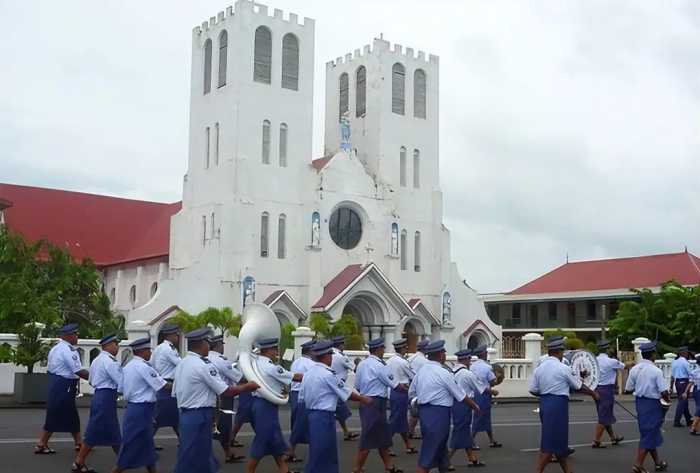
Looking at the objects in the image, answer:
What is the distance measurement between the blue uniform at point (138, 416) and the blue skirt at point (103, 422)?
1.23 metres

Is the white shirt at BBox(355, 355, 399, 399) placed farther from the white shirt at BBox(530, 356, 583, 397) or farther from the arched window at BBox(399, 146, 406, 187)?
the arched window at BBox(399, 146, 406, 187)

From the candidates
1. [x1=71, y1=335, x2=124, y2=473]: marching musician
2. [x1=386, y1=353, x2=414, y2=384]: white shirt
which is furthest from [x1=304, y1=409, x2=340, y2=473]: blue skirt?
[x1=386, y1=353, x2=414, y2=384]: white shirt

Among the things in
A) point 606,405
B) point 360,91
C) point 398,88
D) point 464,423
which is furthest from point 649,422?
point 360,91

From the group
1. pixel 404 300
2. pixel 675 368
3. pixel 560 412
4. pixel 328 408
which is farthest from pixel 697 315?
pixel 328 408

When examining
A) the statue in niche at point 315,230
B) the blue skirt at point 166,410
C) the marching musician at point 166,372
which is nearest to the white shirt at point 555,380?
the marching musician at point 166,372

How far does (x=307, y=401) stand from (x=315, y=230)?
32.4 m

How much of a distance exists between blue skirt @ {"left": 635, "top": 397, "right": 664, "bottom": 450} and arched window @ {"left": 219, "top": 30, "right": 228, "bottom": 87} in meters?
32.2

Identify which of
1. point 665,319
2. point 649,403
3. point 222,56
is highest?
point 222,56

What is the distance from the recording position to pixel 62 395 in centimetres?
1288

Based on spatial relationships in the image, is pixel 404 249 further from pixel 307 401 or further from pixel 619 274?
pixel 307 401

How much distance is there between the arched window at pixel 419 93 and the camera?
4762cm

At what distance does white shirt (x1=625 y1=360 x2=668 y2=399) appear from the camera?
13062 mm

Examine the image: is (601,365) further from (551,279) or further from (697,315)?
(551,279)

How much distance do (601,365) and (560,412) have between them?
556 centimetres
